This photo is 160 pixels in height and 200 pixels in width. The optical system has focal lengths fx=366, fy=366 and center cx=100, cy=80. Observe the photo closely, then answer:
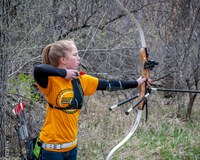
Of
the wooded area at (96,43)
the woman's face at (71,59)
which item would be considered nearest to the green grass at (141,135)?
the wooded area at (96,43)

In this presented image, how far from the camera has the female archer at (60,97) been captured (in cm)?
272

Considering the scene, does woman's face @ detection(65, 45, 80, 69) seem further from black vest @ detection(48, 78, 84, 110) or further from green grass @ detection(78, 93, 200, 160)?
green grass @ detection(78, 93, 200, 160)

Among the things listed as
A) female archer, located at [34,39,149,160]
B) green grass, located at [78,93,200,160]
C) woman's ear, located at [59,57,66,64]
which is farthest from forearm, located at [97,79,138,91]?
green grass, located at [78,93,200,160]

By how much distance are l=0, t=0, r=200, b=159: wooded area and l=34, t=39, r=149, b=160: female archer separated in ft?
4.70

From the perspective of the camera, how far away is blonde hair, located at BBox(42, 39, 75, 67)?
9.14ft

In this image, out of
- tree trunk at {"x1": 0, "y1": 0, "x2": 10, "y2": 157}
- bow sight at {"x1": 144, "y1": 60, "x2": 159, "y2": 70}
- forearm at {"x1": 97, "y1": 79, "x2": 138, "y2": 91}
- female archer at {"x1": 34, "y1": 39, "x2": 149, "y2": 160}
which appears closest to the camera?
female archer at {"x1": 34, "y1": 39, "x2": 149, "y2": 160}

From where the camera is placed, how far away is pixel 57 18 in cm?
Answer: 624

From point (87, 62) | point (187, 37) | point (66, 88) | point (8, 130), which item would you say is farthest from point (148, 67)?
point (187, 37)

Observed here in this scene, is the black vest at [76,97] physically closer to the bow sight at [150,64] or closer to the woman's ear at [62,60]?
the woman's ear at [62,60]

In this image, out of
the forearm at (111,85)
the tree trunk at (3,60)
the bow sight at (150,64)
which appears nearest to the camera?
the forearm at (111,85)

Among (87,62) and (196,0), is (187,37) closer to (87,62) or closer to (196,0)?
(196,0)

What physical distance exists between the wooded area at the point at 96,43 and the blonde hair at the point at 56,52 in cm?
132

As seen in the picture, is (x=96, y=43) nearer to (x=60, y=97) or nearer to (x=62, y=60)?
(x=62, y=60)

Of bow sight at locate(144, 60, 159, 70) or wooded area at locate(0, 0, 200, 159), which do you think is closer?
bow sight at locate(144, 60, 159, 70)
